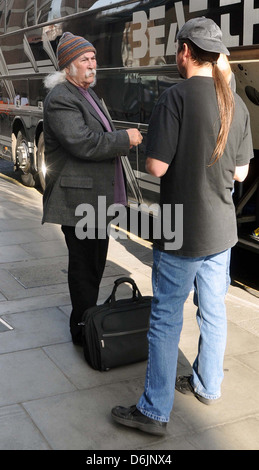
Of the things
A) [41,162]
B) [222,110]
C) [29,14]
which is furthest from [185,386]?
[29,14]

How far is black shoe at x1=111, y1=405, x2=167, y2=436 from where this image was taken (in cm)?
318

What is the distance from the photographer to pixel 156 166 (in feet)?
9.68

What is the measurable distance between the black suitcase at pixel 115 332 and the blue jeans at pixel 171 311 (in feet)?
1.87

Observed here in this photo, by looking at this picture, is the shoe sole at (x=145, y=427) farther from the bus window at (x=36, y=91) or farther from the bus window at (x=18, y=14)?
the bus window at (x=18, y=14)

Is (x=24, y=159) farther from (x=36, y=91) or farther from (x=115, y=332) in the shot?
(x=115, y=332)

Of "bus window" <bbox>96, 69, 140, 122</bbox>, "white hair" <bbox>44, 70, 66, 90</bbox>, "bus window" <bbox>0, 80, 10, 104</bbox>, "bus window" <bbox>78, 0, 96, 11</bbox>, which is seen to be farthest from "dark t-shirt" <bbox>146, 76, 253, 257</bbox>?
"bus window" <bbox>0, 80, 10, 104</bbox>

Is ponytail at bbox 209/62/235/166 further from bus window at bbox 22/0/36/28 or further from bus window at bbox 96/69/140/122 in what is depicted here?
bus window at bbox 22/0/36/28

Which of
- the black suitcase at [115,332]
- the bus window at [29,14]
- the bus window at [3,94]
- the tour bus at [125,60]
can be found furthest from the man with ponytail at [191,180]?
the bus window at [3,94]

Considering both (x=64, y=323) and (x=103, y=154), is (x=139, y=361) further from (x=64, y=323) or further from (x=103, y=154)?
(x=103, y=154)

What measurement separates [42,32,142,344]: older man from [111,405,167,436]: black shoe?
3.31 feet

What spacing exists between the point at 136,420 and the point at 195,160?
4.16 ft
